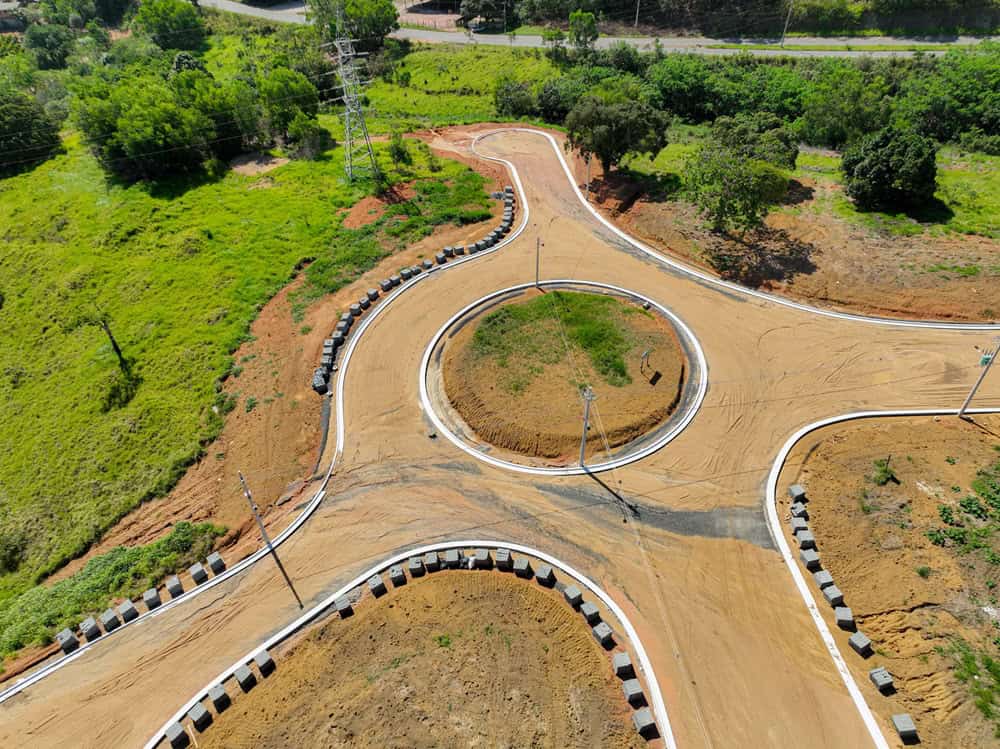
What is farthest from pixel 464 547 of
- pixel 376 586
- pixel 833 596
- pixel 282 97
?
pixel 282 97

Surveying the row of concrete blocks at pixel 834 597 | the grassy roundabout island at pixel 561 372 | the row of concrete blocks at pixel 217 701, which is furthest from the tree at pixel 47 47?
the row of concrete blocks at pixel 834 597

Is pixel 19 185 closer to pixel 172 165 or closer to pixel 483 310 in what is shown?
pixel 172 165

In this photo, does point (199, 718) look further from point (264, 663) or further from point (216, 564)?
point (216, 564)

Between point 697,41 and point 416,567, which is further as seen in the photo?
point 697,41

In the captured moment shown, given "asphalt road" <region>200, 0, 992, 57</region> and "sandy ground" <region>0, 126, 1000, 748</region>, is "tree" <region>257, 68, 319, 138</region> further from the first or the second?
"sandy ground" <region>0, 126, 1000, 748</region>

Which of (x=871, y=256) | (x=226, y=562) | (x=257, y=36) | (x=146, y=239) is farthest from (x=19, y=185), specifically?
(x=871, y=256)
